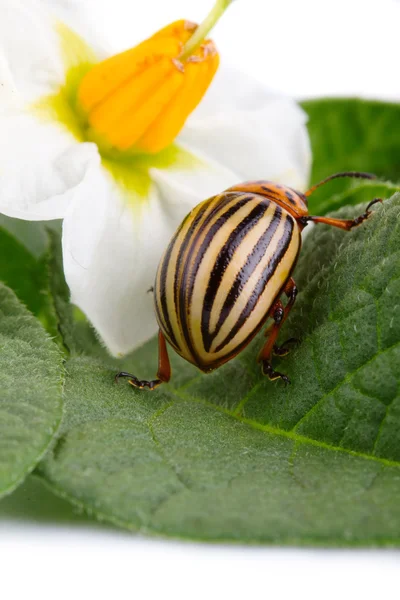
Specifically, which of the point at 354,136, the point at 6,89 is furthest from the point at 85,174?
the point at 354,136

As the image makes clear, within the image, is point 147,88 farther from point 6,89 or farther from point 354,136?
point 354,136

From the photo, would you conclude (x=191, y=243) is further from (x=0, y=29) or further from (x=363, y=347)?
(x=0, y=29)

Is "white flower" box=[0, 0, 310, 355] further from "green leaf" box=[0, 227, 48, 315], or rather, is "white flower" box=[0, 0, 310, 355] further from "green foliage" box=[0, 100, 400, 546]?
"green leaf" box=[0, 227, 48, 315]

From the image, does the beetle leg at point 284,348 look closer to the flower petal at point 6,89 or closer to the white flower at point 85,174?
the white flower at point 85,174

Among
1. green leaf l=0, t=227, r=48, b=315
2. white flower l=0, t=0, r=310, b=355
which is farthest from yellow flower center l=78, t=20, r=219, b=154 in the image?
green leaf l=0, t=227, r=48, b=315

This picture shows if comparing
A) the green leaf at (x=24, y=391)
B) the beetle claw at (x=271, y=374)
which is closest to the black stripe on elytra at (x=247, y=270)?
the beetle claw at (x=271, y=374)

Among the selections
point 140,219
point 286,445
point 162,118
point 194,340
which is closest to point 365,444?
point 286,445

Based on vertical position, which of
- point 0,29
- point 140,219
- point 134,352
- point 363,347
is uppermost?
point 363,347
